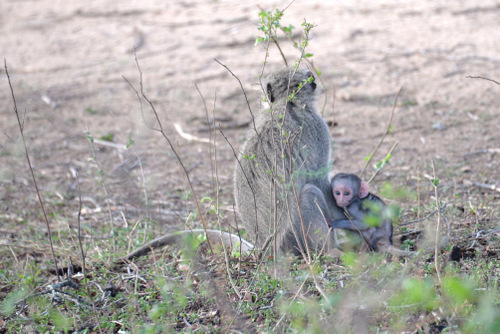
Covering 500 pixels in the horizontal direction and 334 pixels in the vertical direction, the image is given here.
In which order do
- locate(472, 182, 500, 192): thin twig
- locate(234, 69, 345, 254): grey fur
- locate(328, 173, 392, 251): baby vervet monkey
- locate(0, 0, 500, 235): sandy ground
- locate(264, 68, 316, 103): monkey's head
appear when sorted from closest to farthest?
locate(328, 173, 392, 251): baby vervet monkey, locate(234, 69, 345, 254): grey fur, locate(264, 68, 316, 103): monkey's head, locate(472, 182, 500, 192): thin twig, locate(0, 0, 500, 235): sandy ground

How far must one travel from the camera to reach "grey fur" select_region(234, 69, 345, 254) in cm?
445

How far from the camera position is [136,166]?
730 cm

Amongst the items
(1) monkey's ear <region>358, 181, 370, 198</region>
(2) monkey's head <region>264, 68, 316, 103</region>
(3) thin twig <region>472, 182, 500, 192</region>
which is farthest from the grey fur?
(3) thin twig <region>472, 182, 500, 192</region>

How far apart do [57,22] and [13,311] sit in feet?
42.7

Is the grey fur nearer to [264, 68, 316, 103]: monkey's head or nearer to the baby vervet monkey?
[264, 68, 316, 103]: monkey's head

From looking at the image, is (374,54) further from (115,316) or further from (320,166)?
(115,316)

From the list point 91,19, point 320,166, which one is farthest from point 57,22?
point 320,166

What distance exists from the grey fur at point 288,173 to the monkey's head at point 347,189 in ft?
0.44

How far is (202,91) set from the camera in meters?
9.90

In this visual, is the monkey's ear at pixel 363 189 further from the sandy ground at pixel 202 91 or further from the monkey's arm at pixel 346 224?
the sandy ground at pixel 202 91

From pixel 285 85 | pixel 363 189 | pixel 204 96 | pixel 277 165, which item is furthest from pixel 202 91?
pixel 363 189

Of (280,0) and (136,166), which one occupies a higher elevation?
(280,0)

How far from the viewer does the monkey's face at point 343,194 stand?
14.7 ft

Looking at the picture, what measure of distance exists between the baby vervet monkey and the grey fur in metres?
0.14
